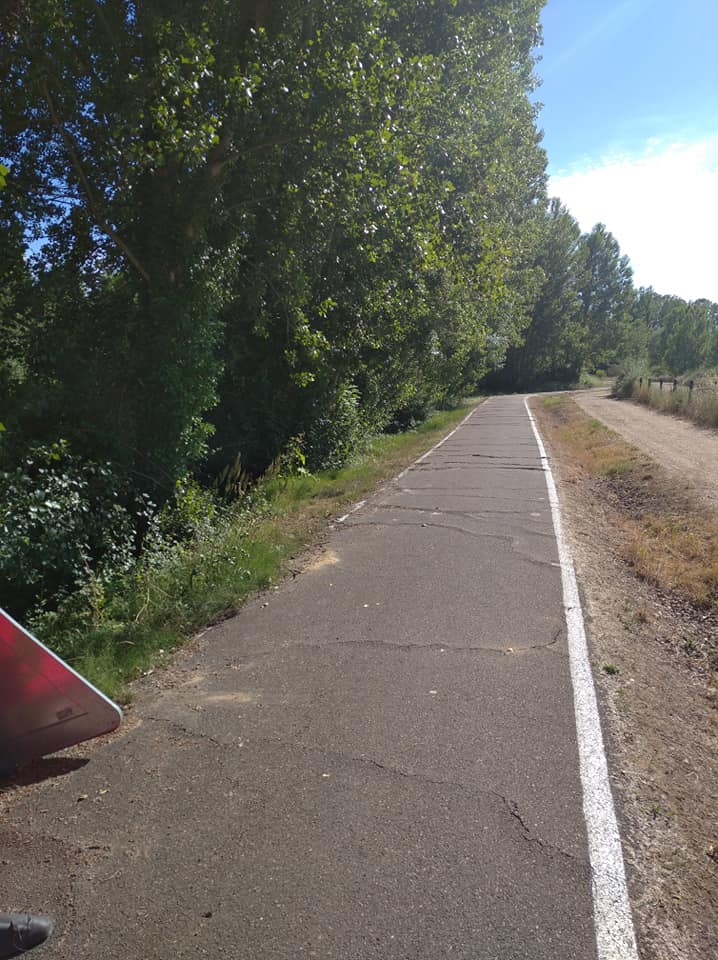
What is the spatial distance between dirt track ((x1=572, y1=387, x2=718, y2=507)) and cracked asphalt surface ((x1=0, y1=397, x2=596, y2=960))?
7.07 metres

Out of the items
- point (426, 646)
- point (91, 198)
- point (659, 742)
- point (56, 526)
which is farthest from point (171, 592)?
point (91, 198)

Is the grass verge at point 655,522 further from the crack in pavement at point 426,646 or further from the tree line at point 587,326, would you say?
the tree line at point 587,326

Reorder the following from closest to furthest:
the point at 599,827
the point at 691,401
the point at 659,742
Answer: the point at 599,827 → the point at 659,742 → the point at 691,401

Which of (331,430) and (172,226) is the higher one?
(172,226)

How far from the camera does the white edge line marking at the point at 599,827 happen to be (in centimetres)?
264

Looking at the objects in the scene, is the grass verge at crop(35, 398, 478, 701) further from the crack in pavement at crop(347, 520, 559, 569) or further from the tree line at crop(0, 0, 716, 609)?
the crack in pavement at crop(347, 520, 559, 569)

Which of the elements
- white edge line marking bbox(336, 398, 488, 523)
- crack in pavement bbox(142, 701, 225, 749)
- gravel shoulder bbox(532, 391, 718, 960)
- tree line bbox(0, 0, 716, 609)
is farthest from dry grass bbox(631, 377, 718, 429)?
crack in pavement bbox(142, 701, 225, 749)

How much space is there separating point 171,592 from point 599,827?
183 inches

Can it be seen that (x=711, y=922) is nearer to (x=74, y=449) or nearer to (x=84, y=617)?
(x=84, y=617)

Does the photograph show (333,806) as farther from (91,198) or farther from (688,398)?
(688,398)

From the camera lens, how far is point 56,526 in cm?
691

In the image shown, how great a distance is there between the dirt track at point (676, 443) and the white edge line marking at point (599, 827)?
259 inches

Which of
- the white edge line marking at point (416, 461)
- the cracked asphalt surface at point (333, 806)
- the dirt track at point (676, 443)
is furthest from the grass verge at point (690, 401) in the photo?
the cracked asphalt surface at point (333, 806)

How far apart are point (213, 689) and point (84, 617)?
1966 millimetres
